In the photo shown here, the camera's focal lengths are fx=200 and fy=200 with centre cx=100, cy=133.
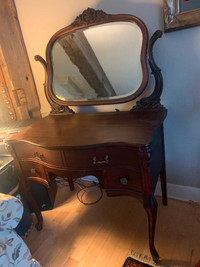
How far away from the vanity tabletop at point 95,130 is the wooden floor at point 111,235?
31.4 inches

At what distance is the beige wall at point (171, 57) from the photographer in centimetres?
123

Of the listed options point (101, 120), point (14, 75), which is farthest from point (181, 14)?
point (14, 75)

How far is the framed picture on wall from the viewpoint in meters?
1.09

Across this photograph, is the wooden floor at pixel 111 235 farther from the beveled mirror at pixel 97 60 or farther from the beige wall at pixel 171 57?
the beveled mirror at pixel 97 60

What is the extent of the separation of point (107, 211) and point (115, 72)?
3.66 feet

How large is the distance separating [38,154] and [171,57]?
1.04 m

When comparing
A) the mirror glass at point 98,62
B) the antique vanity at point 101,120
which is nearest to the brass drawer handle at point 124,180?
the antique vanity at point 101,120

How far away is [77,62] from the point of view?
1.50 meters

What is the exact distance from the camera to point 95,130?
1189 millimetres

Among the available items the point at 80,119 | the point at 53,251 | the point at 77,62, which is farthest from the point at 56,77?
the point at 53,251

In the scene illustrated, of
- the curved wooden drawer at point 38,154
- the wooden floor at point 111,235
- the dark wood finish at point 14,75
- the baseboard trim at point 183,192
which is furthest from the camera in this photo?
the dark wood finish at point 14,75

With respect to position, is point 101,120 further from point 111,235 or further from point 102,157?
point 111,235

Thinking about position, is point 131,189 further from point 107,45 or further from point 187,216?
point 107,45

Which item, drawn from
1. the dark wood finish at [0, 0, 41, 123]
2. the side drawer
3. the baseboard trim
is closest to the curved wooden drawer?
the side drawer
